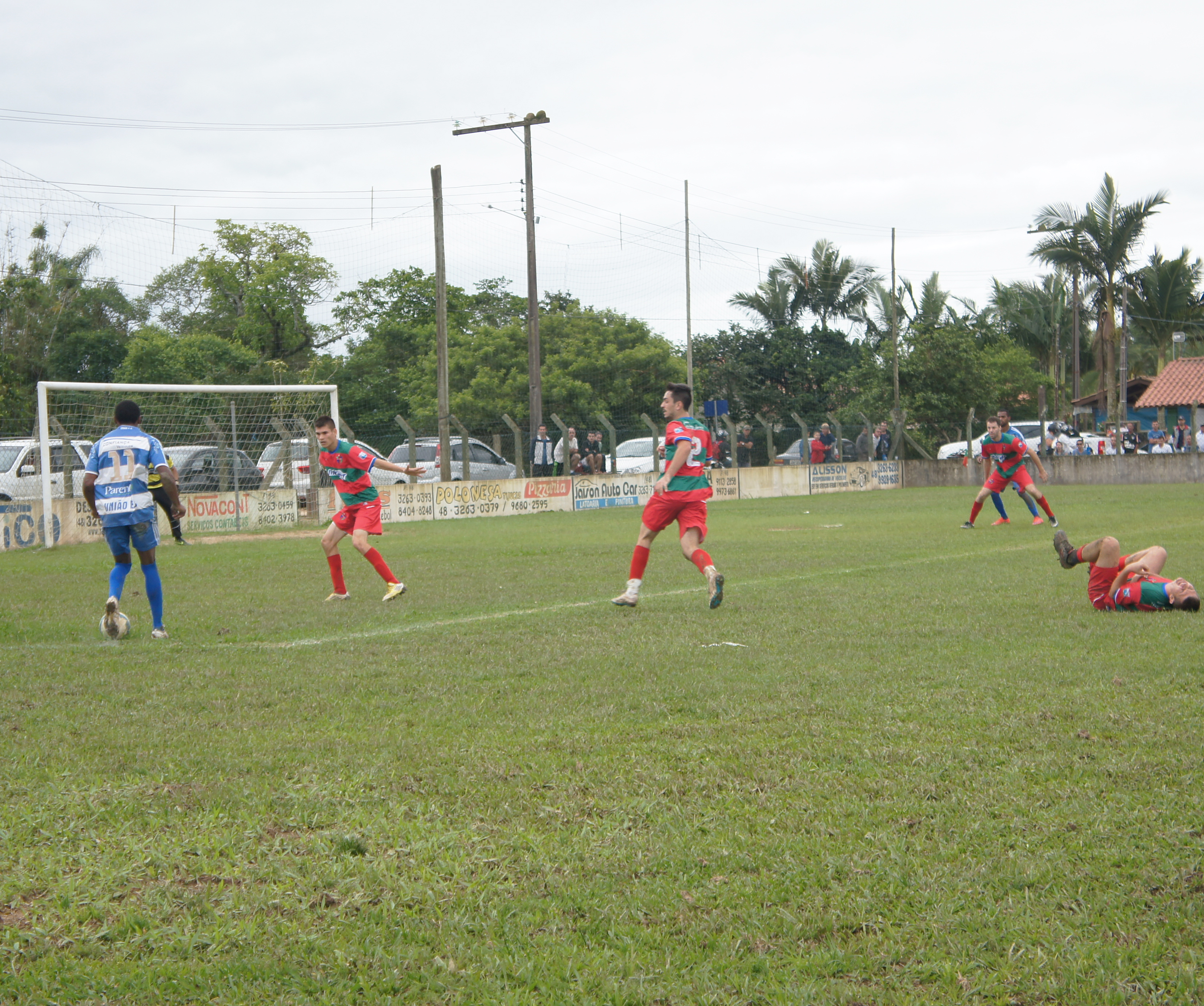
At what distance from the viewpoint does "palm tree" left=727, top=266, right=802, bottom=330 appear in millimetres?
55844

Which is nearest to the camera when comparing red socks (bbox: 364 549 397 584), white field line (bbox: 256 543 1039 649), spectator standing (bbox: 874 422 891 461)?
white field line (bbox: 256 543 1039 649)

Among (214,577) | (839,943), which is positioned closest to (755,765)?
(839,943)

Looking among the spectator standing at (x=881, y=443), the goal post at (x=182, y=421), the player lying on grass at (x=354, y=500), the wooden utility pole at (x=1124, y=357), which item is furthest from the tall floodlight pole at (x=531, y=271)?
the wooden utility pole at (x=1124, y=357)

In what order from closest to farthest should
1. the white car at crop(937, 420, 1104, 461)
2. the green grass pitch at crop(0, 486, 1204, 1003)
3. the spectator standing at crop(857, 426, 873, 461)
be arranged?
the green grass pitch at crop(0, 486, 1204, 1003)
the spectator standing at crop(857, 426, 873, 461)
the white car at crop(937, 420, 1104, 461)

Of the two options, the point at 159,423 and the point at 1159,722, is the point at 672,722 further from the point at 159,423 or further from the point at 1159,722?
the point at 159,423

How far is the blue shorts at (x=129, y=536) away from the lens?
328 inches

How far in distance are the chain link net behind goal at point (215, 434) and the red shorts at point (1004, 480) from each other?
1203 cm

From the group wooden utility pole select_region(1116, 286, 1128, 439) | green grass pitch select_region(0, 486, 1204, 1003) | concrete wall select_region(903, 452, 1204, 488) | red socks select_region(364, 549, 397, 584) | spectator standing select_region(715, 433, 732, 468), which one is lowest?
green grass pitch select_region(0, 486, 1204, 1003)

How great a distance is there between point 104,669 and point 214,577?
585 cm

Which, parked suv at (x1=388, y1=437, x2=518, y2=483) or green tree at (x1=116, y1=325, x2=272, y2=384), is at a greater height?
green tree at (x1=116, y1=325, x2=272, y2=384)

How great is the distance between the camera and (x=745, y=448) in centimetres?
3219

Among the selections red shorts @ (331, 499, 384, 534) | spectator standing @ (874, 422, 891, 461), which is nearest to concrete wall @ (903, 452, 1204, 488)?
spectator standing @ (874, 422, 891, 461)

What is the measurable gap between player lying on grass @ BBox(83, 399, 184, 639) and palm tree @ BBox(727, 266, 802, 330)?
49037mm

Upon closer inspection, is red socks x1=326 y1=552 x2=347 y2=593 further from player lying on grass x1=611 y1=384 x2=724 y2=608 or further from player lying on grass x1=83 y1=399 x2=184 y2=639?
player lying on grass x1=611 y1=384 x2=724 y2=608
